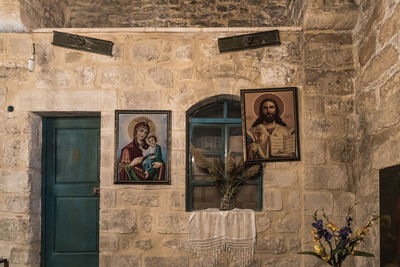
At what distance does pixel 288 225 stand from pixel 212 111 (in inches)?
51.9

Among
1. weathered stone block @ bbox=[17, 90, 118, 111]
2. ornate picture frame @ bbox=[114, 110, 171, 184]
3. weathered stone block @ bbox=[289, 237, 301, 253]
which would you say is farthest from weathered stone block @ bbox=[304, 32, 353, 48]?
weathered stone block @ bbox=[17, 90, 118, 111]

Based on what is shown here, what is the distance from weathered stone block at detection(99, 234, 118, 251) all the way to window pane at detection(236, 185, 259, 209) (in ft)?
4.00

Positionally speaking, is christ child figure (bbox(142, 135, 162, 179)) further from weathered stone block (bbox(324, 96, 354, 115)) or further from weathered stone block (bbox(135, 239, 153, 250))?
weathered stone block (bbox(324, 96, 354, 115))

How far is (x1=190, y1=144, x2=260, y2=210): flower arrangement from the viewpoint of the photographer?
Answer: 3873 millimetres

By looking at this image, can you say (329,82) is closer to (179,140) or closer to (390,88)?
(390,88)

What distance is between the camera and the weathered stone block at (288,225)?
3.85 m

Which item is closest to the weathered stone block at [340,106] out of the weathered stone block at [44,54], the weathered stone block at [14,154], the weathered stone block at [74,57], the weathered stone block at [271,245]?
the weathered stone block at [271,245]

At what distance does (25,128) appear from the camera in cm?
396

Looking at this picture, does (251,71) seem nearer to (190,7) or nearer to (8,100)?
(190,7)

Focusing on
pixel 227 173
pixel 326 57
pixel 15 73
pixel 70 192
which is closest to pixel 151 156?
pixel 227 173

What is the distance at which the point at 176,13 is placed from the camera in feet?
17.7

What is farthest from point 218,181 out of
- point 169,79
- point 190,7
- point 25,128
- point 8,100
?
point 190,7

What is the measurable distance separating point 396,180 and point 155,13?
3.75m

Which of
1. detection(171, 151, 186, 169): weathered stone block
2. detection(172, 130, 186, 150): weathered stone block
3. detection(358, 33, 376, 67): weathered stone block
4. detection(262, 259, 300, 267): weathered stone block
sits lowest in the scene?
detection(262, 259, 300, 267): weathered stone block
